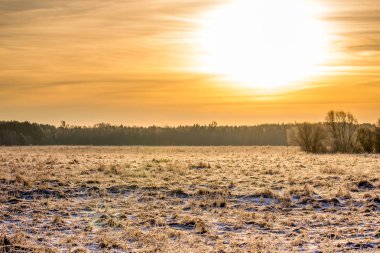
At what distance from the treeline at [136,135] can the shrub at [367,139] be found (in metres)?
66.5

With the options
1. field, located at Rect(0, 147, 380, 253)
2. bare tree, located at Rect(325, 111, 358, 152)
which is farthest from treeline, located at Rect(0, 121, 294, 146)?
field, located at Rect(0, 147, 380, 253)

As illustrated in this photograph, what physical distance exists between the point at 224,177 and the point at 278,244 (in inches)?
480

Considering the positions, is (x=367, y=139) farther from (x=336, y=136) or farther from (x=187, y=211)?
(x=187, y=211)

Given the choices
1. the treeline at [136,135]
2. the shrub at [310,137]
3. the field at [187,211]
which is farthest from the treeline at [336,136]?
the treeline at [136,135]

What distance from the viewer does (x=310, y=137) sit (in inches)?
2889

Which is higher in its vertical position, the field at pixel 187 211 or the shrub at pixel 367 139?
the shrub at pixel 367 139

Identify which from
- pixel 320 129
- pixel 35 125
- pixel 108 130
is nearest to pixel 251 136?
pixel 108 130

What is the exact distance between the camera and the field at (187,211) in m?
12.9

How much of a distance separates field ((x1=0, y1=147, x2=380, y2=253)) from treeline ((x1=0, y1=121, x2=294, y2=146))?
99398mm

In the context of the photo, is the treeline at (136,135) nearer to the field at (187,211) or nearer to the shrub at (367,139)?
the shrub at (367,139)

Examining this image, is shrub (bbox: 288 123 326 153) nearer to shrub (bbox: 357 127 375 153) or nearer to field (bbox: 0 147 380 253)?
shrub (bbox: 357 127 375 153)

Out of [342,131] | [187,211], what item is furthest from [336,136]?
[187,211]

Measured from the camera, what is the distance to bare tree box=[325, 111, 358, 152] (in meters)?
69.9

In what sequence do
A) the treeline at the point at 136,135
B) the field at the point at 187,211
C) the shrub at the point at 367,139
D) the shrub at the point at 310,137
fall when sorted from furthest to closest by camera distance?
the treeline at the point at 136,135 < the shrub at the point at 310,137 < the shrub at the point at 367,139 < the field at the point at 187,211
